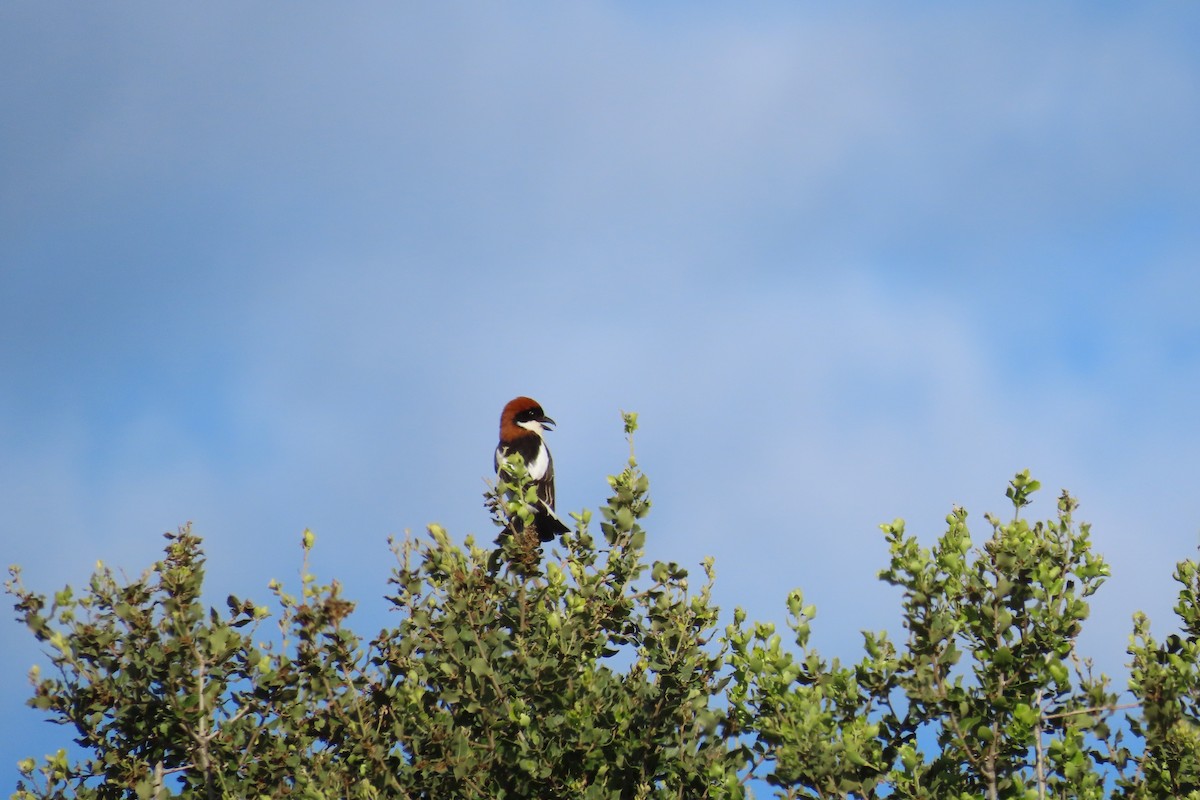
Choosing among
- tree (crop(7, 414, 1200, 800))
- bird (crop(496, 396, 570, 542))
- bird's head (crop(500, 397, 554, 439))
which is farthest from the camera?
bird's head (crop(500, 397, 554, 439))

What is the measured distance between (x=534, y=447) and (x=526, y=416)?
690 millimetres

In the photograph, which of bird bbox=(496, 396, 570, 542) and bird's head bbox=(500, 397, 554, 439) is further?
bird's head bbox=(500, 397, 554, 439)

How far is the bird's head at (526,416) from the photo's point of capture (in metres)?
18.0

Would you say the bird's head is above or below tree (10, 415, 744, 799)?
above

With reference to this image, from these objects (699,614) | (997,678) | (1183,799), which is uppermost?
(699,614)

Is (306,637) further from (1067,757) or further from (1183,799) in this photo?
(1183,799)

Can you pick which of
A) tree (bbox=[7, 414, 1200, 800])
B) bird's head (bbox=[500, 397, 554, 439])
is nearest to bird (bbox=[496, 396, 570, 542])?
bird's head (bbox=[500, 397, 554, 439])

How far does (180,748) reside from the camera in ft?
35.6

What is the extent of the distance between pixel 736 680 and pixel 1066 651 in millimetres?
2507

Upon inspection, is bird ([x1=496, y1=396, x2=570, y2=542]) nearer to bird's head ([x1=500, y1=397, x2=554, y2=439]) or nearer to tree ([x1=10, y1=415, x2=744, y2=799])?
bird's head ([x1=500, y1=397, x2=554, y2=439])

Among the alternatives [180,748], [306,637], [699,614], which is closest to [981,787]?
[699,614]

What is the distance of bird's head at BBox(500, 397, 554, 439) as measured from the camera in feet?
59.1

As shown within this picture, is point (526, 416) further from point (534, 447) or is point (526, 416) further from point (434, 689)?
point (434, 689)

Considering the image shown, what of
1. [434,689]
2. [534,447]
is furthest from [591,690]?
[534,447]
